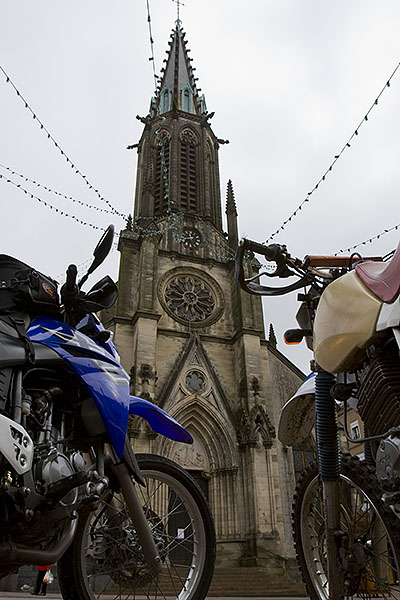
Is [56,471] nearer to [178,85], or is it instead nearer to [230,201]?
[230,201]

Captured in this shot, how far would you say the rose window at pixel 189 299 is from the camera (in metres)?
19.5

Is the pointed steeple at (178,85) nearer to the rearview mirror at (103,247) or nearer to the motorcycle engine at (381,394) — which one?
the rearview mirror at (103,247)

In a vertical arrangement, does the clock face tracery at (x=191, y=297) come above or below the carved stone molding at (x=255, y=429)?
above

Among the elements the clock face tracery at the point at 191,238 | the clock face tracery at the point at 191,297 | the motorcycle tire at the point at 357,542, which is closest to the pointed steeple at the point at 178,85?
the clock face tracery at the point at 191,238

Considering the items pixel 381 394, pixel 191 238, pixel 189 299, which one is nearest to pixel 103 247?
pixel 381 394

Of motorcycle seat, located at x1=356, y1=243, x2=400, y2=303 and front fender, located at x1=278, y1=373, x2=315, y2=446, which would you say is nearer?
motorcycle seat, located at x1=356, y1=243, x2=400, y2=303

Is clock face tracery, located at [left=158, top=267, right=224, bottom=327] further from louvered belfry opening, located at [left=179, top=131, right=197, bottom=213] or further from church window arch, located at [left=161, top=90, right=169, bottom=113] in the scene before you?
church window arch, located at [left=161, top=90, right=169, bottom=113]

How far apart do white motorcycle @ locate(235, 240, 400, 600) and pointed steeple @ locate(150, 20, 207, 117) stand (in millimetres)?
26904

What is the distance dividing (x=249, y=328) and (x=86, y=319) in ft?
52.7

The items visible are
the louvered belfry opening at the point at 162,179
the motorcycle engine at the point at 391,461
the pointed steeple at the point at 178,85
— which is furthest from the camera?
the pointed steeple at the point at 178,85

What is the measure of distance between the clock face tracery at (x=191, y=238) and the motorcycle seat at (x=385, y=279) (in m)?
19.4

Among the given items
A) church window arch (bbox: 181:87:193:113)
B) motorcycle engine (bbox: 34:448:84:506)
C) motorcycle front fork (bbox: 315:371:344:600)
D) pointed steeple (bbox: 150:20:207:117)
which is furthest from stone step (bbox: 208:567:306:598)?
church window arch (bbox: 181:87:193:113)

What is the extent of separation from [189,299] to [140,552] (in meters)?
17.4

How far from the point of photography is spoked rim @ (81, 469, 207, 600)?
2645mm
